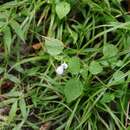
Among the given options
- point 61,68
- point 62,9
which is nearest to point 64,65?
point 61,68

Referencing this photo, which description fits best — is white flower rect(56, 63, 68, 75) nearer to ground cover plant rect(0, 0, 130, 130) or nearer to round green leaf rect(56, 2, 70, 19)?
ground cover plant rect(0, 0, 130, 130)

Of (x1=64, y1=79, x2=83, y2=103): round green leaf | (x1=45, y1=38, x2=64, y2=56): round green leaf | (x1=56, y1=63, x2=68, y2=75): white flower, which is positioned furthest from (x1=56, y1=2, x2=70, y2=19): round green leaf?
(x1=64, y1=79, x2=83, y2=103): round green leaf

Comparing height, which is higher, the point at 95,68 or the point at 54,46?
the point at 54,46

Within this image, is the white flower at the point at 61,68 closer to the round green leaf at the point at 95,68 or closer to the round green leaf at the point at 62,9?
the round green leaf at the point at 95,68

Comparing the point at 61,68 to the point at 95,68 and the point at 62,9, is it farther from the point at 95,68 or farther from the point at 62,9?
the point at 62,9

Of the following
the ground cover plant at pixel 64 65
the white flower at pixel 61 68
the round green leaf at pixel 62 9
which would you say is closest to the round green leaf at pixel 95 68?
the ground cover plant at pixel 64 65

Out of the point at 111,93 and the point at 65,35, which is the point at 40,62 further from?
the point at 111,93

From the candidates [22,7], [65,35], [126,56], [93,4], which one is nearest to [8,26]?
[22,7]
